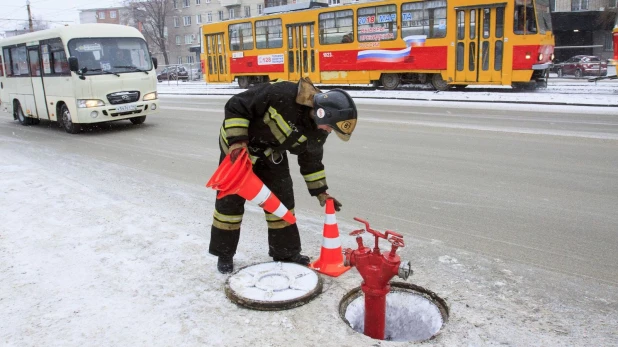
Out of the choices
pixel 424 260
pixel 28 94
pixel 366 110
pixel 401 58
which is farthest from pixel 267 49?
pixel 424 260

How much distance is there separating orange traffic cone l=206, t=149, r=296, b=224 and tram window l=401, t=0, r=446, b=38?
16476mm

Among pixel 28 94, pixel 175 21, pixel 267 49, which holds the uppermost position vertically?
pixel 175 21

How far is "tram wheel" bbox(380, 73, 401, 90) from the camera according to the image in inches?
805

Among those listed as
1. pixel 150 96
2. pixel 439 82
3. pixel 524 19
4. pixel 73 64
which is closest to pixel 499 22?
pixel 524 19

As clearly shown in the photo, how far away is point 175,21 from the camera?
6994cm

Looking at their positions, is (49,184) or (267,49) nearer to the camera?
(49,184)

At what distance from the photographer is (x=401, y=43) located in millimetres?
19375

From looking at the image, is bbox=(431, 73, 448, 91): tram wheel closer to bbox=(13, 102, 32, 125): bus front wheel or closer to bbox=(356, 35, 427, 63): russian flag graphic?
bbox=(356, 35, 427, 63): russian flag graphic

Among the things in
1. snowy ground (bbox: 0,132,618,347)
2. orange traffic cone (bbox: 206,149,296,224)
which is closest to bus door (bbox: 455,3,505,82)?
snowy ground (bbox: 0,132,618,347)

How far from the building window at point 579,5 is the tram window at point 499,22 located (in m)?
27.6

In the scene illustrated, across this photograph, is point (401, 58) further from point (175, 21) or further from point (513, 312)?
point (175, 21)

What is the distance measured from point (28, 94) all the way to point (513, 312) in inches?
539

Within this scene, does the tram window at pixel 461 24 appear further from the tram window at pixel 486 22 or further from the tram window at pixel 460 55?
the tram window at pixel 486 22

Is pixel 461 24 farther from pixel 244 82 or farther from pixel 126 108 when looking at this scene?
pixel 244 82
